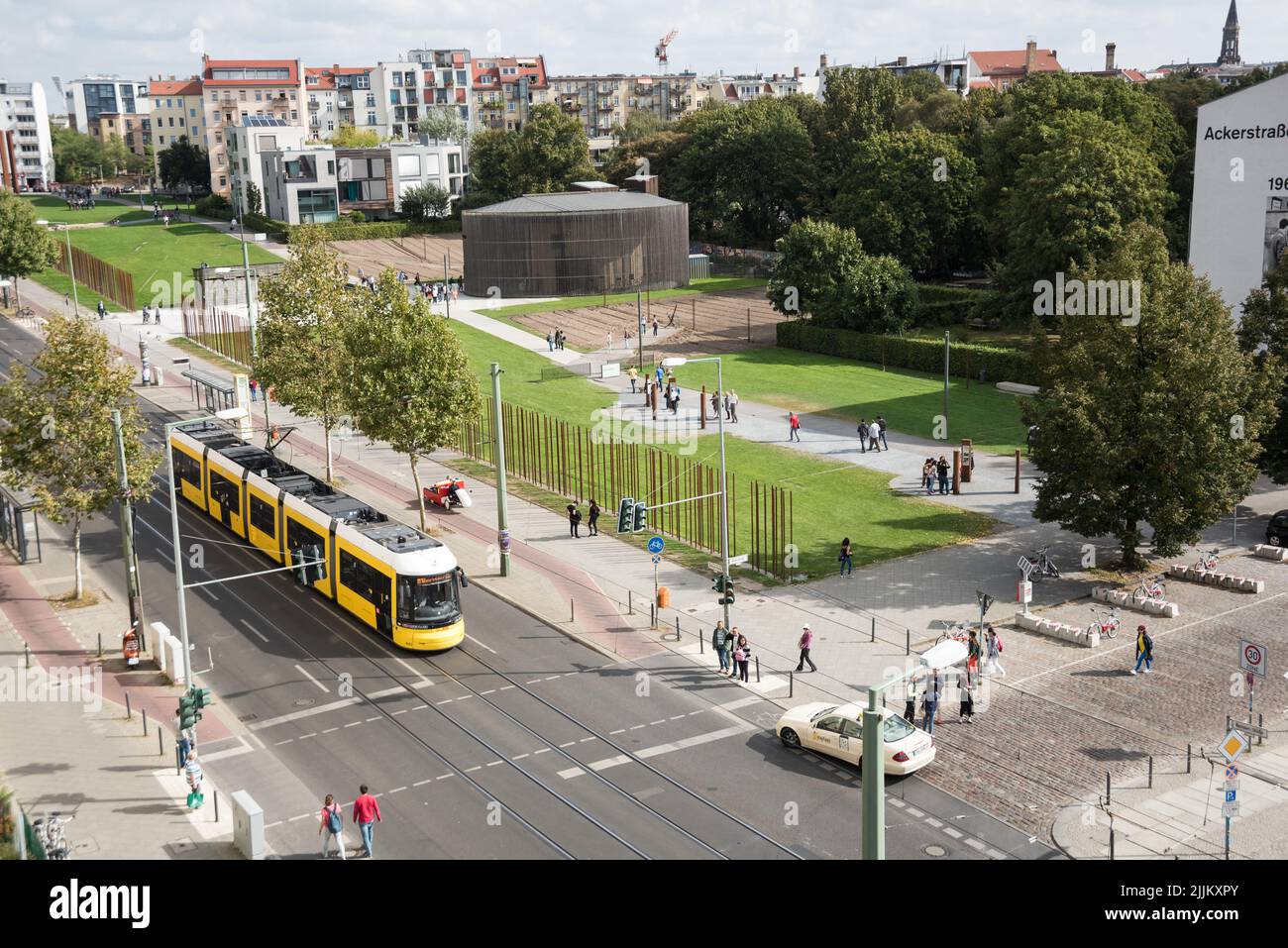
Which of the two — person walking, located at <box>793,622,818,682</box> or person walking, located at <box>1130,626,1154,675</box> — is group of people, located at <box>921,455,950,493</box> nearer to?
person walking, located at <box>1130,626,1154,675</box>

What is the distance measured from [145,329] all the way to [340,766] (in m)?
67.3

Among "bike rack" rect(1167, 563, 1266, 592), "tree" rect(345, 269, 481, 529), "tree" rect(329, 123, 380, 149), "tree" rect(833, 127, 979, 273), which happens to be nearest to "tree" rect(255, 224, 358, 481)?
"tree" rect(345, 269, 481, 529)

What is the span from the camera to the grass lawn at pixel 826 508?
4572cm

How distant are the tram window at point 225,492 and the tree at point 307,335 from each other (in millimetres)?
5762

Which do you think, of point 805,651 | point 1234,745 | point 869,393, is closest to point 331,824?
point 805,651

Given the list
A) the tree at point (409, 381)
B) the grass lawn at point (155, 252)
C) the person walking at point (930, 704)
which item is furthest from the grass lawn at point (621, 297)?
the person walking at point (930, 704)

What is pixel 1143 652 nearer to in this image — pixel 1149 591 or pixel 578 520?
pixel 1149 591

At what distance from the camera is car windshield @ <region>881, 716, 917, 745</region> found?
93.8 ft

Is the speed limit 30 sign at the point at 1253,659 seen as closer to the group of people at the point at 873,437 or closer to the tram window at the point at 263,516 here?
the tram window at the point at 263,516

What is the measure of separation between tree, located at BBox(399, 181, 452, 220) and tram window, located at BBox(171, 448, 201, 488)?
91.2m

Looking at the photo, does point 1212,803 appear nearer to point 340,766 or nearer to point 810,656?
point 810,656

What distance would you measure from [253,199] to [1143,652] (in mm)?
128046

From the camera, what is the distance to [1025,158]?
3285 inches
